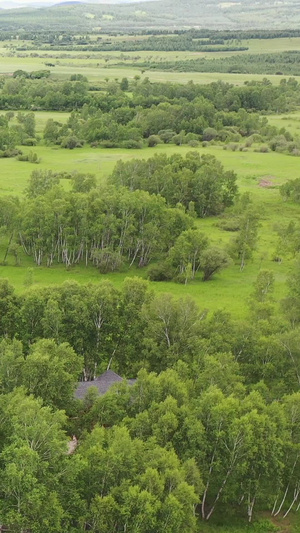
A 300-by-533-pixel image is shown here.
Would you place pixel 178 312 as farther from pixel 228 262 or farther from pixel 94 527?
pixel 228 262

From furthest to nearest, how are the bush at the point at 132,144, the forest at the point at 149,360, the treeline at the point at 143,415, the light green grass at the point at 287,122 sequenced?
the light green grass at the point at 287,122 → the bush at the point at 132,144 → the forest at the point at 149,360 → the treeline at the point at 143,415

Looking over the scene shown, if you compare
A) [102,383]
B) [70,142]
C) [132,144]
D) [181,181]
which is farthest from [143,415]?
[132,144]

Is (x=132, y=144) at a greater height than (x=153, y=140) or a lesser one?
lesser

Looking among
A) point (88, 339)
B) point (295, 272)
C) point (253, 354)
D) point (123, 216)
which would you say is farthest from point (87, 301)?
point (123, 216)

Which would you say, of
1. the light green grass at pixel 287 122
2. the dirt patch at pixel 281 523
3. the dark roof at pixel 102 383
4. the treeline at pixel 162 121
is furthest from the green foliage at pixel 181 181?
the light green grass at pixel 287 122

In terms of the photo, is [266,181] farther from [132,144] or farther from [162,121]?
[162,121]

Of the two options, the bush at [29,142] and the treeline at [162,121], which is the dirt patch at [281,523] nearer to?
the treeline at [162,121]
